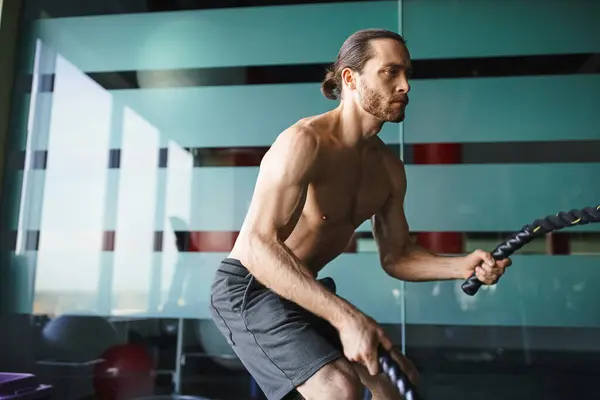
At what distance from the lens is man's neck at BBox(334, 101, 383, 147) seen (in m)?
1.21

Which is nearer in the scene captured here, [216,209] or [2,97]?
[216,209]

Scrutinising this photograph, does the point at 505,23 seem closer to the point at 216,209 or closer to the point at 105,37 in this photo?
the point at 216,209

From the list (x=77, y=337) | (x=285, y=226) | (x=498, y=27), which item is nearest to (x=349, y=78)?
(x=285, y=226)

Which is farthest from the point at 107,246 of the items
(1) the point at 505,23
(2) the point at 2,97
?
(1) the point at 505,23

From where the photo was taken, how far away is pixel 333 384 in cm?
101

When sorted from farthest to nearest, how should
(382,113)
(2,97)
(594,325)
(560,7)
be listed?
A: (2,97), (560,7), (594,325), (382,113)

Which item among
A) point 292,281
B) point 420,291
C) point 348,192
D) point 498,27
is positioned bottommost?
point 420,291

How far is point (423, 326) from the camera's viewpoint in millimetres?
2299

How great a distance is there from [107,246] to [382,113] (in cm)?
189

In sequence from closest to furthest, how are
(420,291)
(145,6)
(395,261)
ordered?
(395,261) < (420,291) < (145,6)

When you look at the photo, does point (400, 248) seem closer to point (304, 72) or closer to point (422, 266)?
point (422, 266)

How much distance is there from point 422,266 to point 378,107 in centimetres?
44

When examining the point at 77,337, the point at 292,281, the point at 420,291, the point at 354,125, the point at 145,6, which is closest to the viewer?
the point at 292,281

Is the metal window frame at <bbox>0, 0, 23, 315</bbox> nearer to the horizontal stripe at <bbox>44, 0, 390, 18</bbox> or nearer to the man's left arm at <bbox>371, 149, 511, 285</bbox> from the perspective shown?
the horizontal stripe at <bbox>44, 0, 390, 18</bbox>
